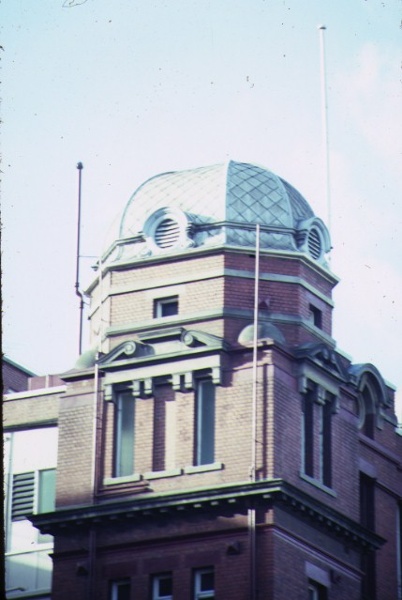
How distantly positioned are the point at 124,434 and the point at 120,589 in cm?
504

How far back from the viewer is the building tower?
156ft

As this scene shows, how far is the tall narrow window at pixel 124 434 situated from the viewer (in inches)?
1959

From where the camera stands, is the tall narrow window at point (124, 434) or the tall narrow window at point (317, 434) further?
the tall narrow window at point (317, 434)

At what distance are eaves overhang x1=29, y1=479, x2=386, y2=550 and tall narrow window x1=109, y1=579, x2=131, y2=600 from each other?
1833mm

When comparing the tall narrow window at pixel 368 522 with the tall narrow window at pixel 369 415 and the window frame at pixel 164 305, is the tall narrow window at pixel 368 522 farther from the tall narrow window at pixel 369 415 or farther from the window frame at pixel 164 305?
the window frame at pixel 164 305

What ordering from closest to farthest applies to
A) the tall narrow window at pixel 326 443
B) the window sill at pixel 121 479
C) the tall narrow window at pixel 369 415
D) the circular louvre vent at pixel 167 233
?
the window sill at pixel 121 479
the tall narrow window at pixel 326 443
the circular louvre vent at pixel 167 233
the tall narrow window at pixel 369 415

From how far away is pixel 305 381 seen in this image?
49.8m

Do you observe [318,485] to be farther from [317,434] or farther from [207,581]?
[207,581]

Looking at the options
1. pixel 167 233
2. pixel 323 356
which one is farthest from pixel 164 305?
pixel 323 356

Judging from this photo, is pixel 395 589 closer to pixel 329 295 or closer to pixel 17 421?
pixel 329 295

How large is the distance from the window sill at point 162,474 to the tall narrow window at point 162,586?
3042 mm

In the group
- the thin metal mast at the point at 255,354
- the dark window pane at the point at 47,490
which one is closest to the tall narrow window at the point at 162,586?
the thin metal mast at the point at 255,354

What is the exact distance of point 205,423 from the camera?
49094 millimetres

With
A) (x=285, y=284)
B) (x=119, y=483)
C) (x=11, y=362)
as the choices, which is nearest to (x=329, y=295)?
(x=285, y=284)
